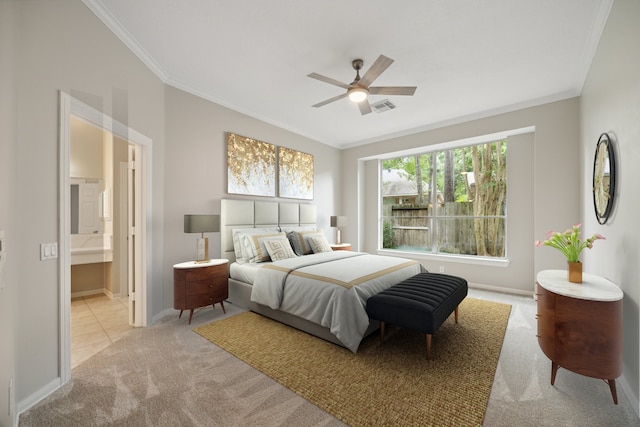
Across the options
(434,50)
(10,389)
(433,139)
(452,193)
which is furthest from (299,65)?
(452,193)

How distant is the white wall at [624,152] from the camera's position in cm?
176

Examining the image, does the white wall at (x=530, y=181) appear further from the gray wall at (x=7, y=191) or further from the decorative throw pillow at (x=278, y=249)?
the gray wall at (x=7, y=191)

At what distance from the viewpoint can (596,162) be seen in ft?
8.67

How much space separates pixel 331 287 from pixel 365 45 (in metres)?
2.41

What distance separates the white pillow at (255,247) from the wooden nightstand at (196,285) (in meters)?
0.50

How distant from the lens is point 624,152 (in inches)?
77.5

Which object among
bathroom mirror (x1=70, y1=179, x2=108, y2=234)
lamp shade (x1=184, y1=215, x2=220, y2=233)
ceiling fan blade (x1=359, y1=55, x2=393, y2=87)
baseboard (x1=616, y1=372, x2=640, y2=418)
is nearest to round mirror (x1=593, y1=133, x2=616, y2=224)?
baseboard (x1=616, y1=372, x2=640, y2=418)

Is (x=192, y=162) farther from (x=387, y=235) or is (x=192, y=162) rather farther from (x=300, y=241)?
(x=387, y=235)

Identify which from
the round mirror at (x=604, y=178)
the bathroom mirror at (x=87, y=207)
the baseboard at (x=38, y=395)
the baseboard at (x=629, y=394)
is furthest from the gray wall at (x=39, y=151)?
the round mirror at (x=604, y=178)

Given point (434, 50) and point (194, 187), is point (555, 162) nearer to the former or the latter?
point (434, 50)

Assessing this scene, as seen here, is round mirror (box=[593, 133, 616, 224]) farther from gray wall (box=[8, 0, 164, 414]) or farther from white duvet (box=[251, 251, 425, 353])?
gray wall (box=[8, 0, 164, 414])

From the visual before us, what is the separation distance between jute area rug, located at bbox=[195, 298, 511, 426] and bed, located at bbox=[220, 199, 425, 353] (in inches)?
7.7

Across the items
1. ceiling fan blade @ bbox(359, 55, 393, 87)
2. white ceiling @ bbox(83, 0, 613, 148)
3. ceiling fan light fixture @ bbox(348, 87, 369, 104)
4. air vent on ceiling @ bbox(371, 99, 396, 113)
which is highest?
white ceiling @ bbox(83, 0, 613, 148)

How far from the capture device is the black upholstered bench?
7.05ft
